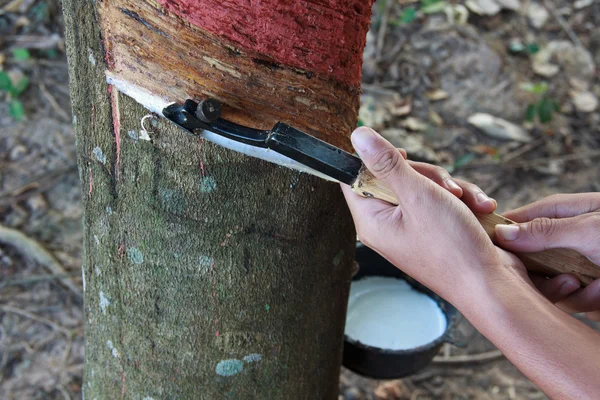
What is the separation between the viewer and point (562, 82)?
4402 mm

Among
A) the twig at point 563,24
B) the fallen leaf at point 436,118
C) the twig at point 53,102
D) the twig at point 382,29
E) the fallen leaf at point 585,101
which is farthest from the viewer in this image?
the twig at point 563,24

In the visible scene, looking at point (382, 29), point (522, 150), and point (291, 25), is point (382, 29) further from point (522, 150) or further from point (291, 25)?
point (291, 25)

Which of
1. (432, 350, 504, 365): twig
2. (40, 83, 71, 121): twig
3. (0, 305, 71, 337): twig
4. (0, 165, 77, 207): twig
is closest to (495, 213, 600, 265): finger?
(432, 350, 504, 365): twig

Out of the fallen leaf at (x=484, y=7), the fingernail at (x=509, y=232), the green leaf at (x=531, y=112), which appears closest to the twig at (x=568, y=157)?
the green leaf at (x=531, y=112)

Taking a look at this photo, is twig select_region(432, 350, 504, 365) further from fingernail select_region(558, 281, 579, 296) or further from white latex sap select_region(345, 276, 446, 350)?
fingernail select_region(558, 281, 579, 296)

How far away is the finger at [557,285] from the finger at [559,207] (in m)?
0.17

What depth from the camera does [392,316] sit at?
6.85ft

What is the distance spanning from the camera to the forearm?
0.87 meters

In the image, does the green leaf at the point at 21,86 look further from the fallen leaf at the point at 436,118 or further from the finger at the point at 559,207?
the finger at the point at 559,207

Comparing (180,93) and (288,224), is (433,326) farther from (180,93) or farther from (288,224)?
(180,93)

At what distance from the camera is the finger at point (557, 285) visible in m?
1.04

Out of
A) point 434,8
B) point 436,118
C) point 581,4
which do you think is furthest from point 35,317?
point 581,4

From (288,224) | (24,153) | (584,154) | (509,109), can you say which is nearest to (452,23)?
(509,109)

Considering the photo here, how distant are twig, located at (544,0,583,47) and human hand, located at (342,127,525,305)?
14.5ft
